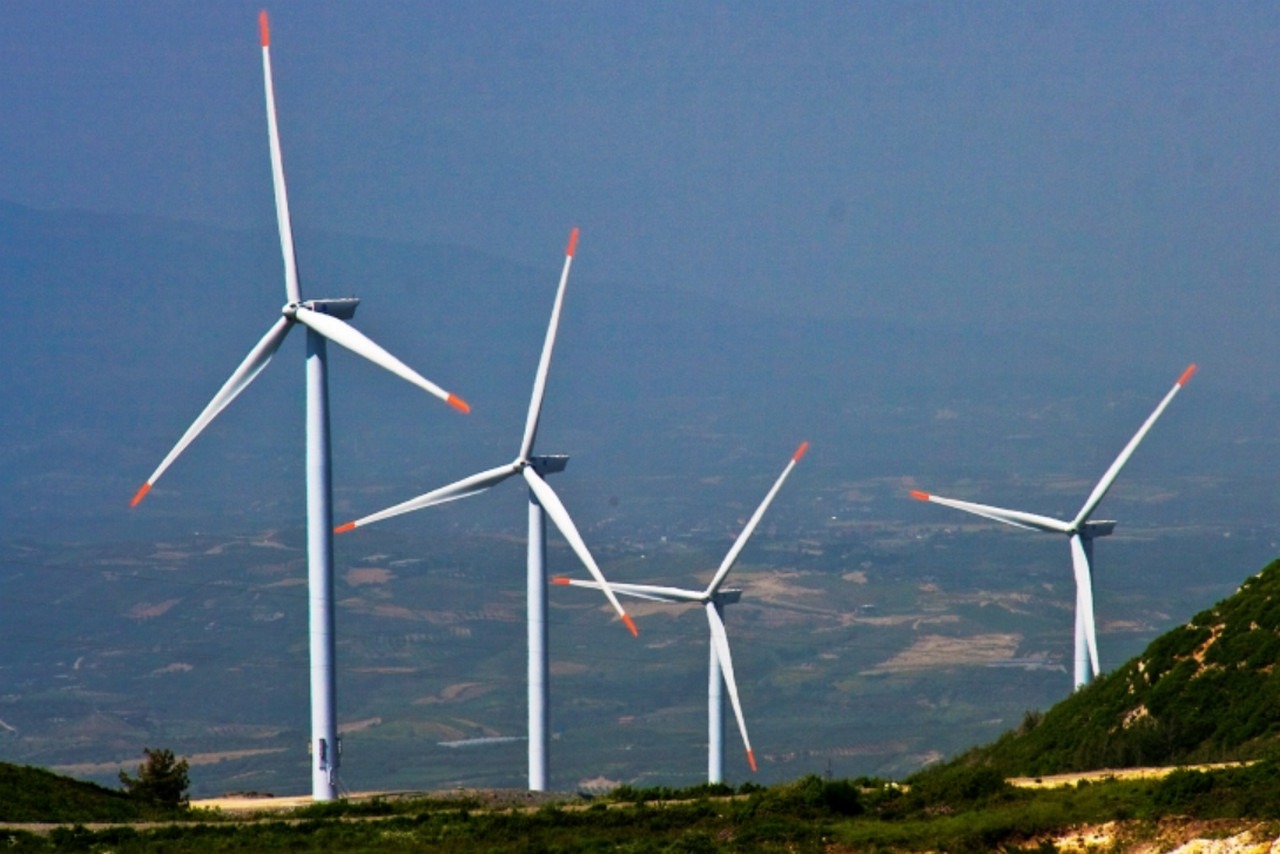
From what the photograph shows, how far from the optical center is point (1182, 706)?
59438 mm

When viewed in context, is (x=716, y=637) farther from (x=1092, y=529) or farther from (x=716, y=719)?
(x=1092, y=529)

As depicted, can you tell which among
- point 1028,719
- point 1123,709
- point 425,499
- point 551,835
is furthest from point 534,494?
point 551,835

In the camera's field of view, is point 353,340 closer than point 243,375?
Yes

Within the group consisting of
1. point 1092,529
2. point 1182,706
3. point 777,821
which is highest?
point 1092,529

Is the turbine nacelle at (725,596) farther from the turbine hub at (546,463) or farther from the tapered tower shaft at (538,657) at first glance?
the tapered tower shaft at (538,657)

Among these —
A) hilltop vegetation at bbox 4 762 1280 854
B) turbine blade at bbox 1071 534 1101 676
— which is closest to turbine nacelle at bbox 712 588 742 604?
turbine blade at bbox 1071 534 1101 676

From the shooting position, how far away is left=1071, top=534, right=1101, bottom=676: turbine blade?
92625 mm

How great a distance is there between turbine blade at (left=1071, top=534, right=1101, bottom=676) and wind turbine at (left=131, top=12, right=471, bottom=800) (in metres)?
37.2

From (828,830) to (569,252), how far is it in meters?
40.1

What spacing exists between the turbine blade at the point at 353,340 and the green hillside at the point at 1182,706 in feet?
74.7

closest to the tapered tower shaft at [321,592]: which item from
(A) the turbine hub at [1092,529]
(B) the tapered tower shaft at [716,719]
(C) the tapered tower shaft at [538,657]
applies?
(C) the tapered tower shaft at [538,657]

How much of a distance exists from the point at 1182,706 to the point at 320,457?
2871 centimetres

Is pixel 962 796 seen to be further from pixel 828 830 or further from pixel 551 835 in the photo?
pixel 551 835

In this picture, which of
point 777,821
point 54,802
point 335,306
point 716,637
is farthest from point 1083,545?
point 54,802
